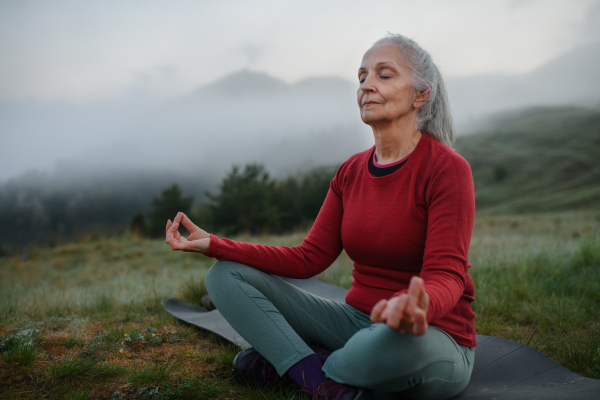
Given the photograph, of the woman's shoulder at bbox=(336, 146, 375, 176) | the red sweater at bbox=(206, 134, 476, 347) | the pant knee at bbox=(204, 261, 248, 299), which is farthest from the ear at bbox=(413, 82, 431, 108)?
the pant knee at bbox=(204, 261, 248, 299)

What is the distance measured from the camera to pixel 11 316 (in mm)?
3078

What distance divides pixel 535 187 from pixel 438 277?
175 feet

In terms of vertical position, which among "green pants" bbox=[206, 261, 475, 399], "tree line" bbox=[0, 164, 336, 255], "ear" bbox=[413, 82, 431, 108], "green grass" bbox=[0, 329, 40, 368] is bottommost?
"tree line" bbox=[0, 164, 336, 255]

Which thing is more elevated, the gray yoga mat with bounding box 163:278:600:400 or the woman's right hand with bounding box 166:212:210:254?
the woman's right hand with bounding box 166:212:210:254

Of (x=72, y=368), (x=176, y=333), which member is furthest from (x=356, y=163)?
(x=72, y=368)

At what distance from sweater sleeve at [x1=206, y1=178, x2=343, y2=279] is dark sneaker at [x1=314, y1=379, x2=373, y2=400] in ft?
2.25

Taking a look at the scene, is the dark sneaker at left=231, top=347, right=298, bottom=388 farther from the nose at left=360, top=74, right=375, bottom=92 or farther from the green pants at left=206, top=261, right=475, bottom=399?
the nose at left=360, top=74, right=375, bottom=92

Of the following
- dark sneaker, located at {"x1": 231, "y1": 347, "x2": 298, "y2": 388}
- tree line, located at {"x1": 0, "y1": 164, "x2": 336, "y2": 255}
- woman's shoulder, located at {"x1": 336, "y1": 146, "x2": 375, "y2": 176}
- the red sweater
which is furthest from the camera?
tree line, located at {"x1": 0, "y1": 164, "x2": 336, "y2": 255}

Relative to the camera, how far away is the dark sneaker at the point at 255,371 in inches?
76.1

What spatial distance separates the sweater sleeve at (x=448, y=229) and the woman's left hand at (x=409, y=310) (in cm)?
20

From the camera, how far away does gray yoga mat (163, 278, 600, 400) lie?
1813mm

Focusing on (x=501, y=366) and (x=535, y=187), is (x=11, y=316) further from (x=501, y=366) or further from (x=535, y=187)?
(x=535, y=187)

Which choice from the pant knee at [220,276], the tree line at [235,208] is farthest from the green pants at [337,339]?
the tree line at [235,208]

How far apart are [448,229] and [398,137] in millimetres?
609
